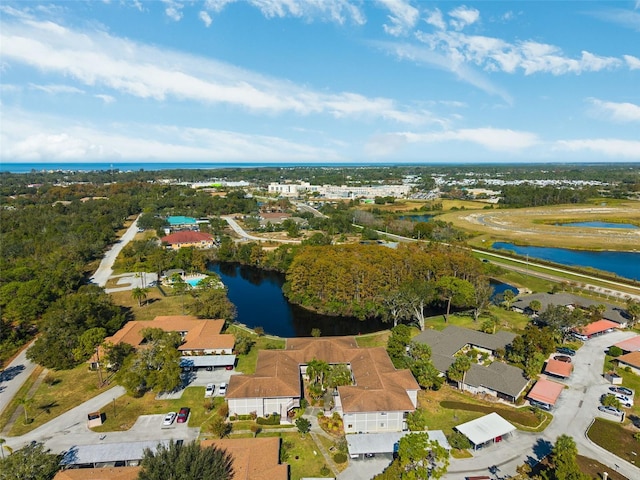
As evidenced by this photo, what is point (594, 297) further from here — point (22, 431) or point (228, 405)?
point (22, 431)

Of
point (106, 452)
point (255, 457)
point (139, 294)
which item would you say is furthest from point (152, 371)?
point (139, 294)

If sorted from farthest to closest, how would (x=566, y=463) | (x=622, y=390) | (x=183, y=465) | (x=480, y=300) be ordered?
(x=480, y=300) → (x=622, y=390) → (x=566, y=463) → (x=183, y=465)

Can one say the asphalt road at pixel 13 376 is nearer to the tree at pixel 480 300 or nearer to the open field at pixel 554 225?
the tree at pixel 480 300

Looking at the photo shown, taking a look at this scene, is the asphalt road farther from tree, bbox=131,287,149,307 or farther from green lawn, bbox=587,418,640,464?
green lawn, bbox=587,418,640,464

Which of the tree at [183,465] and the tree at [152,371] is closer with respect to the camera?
the tree at [183,465]

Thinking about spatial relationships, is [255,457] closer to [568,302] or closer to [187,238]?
[568,302]

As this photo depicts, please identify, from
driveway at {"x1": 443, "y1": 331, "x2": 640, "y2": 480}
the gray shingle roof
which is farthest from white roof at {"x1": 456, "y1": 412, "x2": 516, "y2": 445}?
the gray shingle roof

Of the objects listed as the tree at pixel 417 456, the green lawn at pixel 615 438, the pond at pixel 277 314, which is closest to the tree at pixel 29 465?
the tree at pixel 417 456
